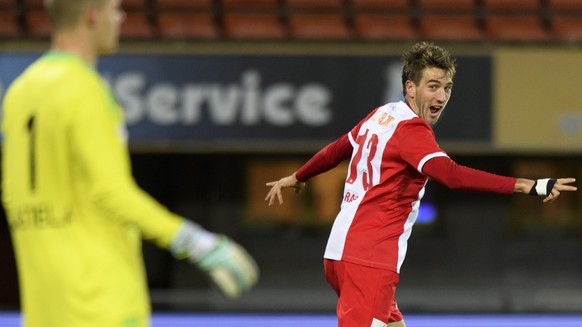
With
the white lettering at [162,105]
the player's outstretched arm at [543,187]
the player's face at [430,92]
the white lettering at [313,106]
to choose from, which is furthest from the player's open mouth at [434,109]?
the white lettering at [162,105]

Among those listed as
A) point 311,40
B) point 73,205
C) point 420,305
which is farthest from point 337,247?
point 420,305

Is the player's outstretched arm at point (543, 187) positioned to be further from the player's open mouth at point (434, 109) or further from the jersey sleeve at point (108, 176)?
the jersey sleeve at point (108, 176)

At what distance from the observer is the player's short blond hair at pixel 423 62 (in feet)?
15.4

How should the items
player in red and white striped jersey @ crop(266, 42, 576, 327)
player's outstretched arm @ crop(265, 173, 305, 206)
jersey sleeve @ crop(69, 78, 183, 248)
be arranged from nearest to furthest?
jersey sleeve @ crop(69, 78, 183, 248)
player in red and white striped jersey @ crop(266, 42, 576, 327)
player's outstretched arm @ crop(265, 173, 305, 206)

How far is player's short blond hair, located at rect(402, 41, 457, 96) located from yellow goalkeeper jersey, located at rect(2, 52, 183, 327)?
2.15 metres

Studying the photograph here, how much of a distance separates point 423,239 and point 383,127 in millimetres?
7010

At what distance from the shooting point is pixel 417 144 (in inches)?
174

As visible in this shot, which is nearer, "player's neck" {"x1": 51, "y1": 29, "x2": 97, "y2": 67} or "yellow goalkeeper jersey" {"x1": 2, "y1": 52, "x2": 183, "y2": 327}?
"yellow goalkeeper jersey" {"x1": 2, "y1": 52, "x2": 183, "y2": 327}

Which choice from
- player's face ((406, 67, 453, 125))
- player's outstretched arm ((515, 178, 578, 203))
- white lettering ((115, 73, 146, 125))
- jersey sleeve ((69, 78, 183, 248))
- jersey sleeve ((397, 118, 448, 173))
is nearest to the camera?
jersey sleeve ((69, 78, 183, 248))

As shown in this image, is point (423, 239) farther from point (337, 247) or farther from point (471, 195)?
point (337, 247)

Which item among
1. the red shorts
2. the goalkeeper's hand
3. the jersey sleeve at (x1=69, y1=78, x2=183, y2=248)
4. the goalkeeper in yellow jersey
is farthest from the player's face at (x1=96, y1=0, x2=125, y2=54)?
the red shorts

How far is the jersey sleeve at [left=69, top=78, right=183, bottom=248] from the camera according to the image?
262cm

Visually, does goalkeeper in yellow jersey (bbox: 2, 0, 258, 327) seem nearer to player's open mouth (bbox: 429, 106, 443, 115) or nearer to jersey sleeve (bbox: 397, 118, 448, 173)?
jersey sleeve (bbox: 397, 118, 448, 173)

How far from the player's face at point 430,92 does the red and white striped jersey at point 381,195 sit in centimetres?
7
